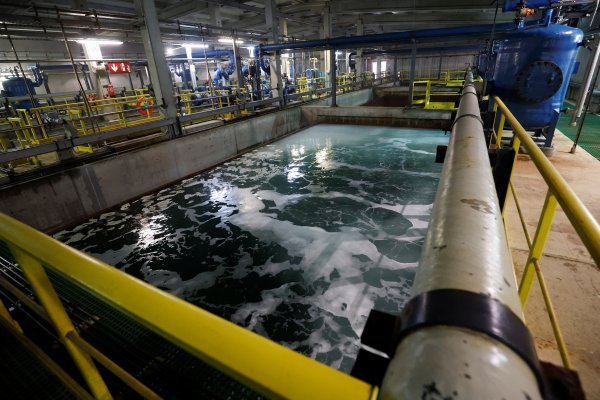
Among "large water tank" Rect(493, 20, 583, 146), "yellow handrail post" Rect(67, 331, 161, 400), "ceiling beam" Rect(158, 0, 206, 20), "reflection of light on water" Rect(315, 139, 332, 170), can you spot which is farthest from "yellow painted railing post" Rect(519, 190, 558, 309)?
"ceiling beam" Rect(158, 0, 206, 20)

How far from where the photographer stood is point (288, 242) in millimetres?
4738

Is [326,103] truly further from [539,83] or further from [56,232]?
[56,232]

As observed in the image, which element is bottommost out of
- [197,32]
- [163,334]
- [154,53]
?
[163,334]

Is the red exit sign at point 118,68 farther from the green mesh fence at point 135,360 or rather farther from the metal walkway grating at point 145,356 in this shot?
the metal walkway grating at point 145,356

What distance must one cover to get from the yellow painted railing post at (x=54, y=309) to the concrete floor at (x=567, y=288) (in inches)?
106

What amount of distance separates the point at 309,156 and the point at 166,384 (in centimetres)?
764

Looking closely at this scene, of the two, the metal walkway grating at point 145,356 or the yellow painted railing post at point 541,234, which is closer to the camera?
the yellow painted railing post at point 541,234

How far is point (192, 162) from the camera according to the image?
7828 mm

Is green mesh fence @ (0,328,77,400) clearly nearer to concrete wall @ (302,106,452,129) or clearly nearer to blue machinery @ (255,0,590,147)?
blue machinery @ (255,0,590,147)

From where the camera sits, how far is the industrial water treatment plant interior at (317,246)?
586 millimetres

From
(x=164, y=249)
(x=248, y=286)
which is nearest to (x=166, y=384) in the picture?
(x=248, y=286)

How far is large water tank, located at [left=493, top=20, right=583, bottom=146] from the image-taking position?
5363mm

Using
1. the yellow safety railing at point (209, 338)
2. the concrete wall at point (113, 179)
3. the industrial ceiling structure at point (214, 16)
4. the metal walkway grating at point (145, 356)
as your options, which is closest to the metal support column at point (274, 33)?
the industrial ceiling structure at point (214, 16)

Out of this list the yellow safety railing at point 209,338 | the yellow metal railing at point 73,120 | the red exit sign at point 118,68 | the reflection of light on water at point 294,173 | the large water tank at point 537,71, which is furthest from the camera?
the red exit sign at point 118,68
